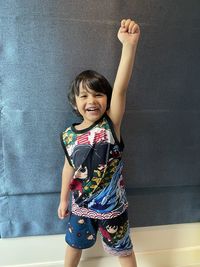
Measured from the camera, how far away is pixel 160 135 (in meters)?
1.15

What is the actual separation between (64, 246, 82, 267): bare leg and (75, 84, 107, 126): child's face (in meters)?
0.51

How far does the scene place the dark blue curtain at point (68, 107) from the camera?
1.01 meters

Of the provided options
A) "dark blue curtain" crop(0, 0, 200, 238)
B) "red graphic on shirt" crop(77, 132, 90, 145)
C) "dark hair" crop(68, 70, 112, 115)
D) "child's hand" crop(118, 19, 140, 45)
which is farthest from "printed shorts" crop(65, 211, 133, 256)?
"child's hand" crop(118, 19, 140, 45)

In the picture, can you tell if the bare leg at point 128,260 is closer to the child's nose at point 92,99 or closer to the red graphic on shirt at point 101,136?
the red graphic on shirt at point 101,136

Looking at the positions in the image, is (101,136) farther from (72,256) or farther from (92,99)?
(72,256)

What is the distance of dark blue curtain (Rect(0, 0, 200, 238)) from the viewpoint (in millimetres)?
1007

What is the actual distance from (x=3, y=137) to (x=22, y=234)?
40cm

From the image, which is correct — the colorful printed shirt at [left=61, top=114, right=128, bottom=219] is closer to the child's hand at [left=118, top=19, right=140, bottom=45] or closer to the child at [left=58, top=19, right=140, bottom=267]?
the child at [left=58, top=19, right=140, bottom=267]

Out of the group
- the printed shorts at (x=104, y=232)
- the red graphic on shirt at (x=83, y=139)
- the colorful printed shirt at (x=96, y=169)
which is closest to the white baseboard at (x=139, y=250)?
the printed shorts at (x=104, y=232)

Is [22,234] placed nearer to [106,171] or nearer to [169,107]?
[106,171]

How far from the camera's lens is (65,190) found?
41.6 inches

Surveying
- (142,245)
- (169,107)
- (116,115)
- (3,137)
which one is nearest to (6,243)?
(3,137)

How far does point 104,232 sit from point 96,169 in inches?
9.5

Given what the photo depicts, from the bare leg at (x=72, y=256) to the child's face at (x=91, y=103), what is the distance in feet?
1.69
